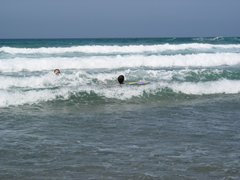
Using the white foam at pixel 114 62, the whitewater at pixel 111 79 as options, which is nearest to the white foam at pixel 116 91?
the whitewater at pixel 111 79

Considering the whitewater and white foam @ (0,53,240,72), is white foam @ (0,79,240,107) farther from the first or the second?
white foam @ (0,53,240,72)

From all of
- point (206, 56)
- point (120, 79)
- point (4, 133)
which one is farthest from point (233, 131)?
point (206, 56)

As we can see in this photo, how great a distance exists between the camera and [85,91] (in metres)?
12.7

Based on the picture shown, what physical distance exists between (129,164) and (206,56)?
2377cm

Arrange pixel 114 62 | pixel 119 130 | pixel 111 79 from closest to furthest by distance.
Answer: pixel 119 130 < pixel 111 79 < pixel 114 62

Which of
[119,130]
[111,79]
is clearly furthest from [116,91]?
[119,130]

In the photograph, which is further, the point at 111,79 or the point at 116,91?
the point at 111,79

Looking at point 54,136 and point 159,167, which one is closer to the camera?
point 159,167

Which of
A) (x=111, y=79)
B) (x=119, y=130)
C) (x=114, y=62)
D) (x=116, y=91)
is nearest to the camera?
(x=119, y=130)

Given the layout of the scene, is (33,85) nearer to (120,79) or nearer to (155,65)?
(120,79)

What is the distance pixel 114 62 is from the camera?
84.6 feet

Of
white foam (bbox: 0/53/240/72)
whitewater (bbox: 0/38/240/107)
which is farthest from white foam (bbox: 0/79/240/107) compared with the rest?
white foam (bbox: 0/53/240/72)

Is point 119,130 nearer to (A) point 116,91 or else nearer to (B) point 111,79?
(A) point 116,91

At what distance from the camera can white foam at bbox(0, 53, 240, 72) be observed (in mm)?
23094
